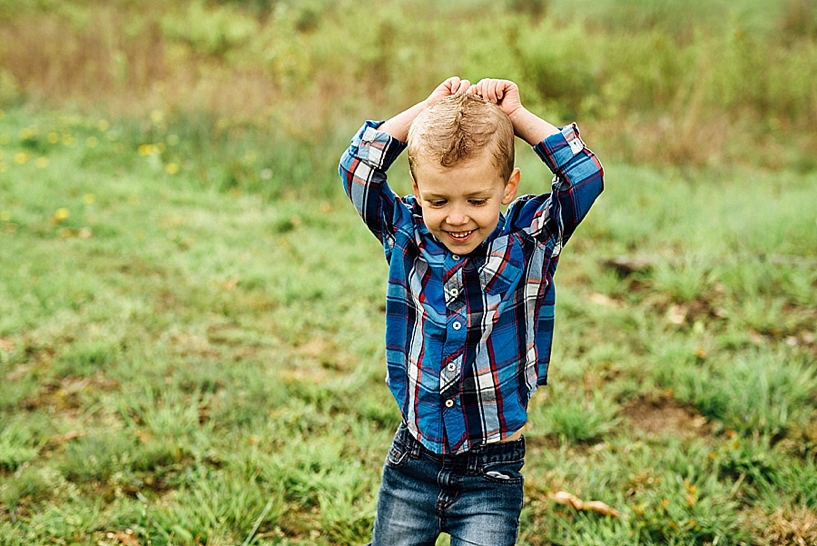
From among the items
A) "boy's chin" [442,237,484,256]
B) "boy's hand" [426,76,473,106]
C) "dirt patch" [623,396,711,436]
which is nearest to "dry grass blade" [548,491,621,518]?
"dirt patch" [623,396,711,436]

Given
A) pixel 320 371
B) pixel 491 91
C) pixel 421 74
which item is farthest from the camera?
pixel 421 74

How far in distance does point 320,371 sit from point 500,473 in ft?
6.88

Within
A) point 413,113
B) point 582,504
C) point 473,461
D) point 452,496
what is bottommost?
point 582,504

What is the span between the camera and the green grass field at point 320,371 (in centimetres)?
276

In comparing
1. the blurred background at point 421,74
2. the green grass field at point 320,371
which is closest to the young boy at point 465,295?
the green grass field at point 320,371

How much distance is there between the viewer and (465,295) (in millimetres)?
1997

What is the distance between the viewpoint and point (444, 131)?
72.4 inches

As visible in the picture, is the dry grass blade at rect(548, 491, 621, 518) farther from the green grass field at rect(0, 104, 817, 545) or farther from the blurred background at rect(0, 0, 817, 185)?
the blurred background at rect(0, 0, 817, 185)

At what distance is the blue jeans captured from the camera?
1.99 m

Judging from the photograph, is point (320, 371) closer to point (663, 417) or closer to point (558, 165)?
point (663, 417)

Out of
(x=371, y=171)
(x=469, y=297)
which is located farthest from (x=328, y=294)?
(x=469, y=297)

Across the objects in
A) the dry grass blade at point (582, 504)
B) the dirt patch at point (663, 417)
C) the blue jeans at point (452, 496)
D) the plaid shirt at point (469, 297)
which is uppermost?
the plaid shirt at point (469, 297)

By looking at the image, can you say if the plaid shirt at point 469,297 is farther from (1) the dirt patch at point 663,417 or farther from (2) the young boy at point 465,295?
(1) the dirt patch at point 663,417

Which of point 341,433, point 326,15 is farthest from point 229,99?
point 341,433
